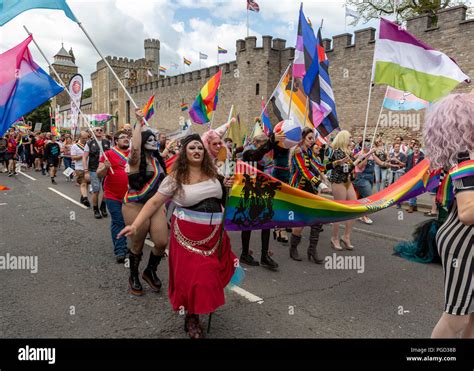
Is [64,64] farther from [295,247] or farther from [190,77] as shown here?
[295,247]

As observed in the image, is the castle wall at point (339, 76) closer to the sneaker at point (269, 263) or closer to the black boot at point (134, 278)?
the sneaker at point (269, 263)

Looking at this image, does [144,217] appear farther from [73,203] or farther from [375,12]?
[375,12]

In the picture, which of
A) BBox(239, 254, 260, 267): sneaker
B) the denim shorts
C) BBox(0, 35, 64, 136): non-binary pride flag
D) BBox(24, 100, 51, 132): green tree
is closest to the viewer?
BBox(0, 35, 64, 136): non-binary pride flag

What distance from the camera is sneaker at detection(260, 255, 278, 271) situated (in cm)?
516

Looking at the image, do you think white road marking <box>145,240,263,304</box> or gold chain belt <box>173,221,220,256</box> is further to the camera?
white road marking <box>145,240,263,304</box>

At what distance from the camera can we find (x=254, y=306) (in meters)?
4.00

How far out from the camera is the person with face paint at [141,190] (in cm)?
427

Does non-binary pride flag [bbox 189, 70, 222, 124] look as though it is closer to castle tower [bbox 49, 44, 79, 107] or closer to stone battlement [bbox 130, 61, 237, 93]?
stone battlement [bbox 130, 61, 237, 93]

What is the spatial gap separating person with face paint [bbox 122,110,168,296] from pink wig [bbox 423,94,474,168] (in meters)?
2.79

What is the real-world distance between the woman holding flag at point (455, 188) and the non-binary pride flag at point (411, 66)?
3463 mm

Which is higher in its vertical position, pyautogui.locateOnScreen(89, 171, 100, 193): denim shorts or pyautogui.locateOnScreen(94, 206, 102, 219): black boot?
pyautogui.locateOnScreen(89, 171, 100, 193): denim shorts

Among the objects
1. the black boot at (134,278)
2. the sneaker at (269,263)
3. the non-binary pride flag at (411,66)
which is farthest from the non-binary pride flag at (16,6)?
the non-binary pride flag at (411,66)

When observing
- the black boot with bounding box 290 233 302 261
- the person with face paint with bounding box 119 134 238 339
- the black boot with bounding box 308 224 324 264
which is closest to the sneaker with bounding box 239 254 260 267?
the black boot with bounding box 290 233 302 261

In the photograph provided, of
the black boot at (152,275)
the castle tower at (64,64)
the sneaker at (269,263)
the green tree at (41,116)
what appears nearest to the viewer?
the black boot at (152,275)
